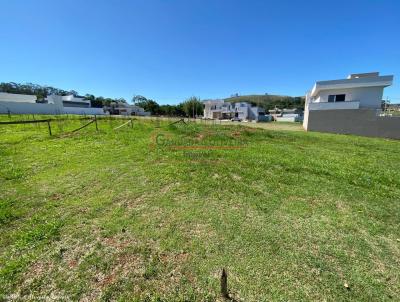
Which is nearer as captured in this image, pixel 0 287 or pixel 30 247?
pixel 0 287

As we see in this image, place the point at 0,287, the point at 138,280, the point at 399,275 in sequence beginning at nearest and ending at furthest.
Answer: the point at 0,287 < the point at 138,280 < the point at 399,275

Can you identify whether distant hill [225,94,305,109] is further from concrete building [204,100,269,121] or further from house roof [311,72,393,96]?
house roof [311,72,393,96]

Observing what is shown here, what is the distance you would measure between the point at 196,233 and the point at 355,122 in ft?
68.2

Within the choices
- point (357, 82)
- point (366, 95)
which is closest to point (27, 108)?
point (357, 82)

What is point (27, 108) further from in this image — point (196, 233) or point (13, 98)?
point (196, 233)

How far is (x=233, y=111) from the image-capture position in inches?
2228

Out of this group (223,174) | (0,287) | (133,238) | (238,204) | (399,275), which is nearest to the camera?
(0,287)

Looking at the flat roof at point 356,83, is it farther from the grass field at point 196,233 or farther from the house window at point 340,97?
the grass field at point 196,233

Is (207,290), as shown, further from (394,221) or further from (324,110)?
(324,110)

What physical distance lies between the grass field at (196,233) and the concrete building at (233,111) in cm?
5015

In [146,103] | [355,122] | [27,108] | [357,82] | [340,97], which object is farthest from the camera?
[146,103]

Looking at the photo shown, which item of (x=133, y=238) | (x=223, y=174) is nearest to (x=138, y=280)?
(x=133, y=238)

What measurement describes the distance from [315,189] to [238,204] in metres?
2.03

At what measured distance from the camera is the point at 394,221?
3.19 meters
